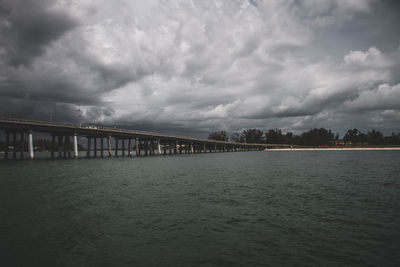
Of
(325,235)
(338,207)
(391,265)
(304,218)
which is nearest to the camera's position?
(391,265)

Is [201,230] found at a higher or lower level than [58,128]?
lower

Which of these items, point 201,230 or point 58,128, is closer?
point 201,230

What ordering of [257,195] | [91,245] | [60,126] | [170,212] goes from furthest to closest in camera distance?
[60,126]
[257,195]
[170,212]
[91,245]

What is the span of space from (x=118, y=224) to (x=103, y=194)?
30.8 feet

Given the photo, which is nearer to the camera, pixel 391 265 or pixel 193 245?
pixel 391 265

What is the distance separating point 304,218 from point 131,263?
31.9 ft

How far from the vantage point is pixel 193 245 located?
9.30m

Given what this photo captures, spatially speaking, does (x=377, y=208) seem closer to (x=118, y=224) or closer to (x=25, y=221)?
(x=118, y=224)

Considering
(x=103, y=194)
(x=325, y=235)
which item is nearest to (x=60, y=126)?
(x=103, y=194)

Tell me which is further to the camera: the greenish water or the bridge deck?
the bridge deck

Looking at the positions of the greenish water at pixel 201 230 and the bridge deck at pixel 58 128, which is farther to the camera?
the bridge deck at pixel 58 128

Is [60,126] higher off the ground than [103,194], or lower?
higher

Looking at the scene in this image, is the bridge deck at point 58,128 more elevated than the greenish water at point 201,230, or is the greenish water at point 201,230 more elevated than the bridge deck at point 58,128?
the bridge deck at point 58,128

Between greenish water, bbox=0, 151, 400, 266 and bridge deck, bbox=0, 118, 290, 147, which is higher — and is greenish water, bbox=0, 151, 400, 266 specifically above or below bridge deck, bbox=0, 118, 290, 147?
below
